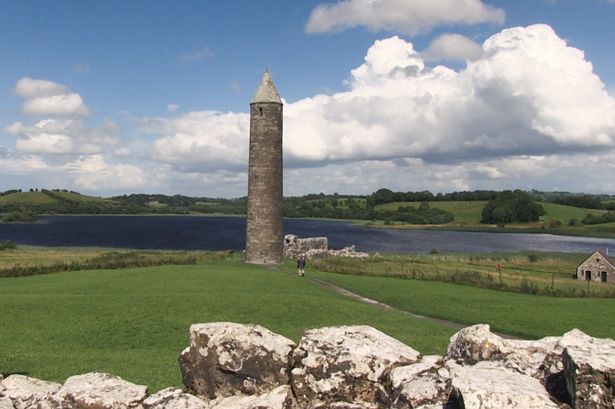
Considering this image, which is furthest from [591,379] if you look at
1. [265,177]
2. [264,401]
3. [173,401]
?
[265,177]

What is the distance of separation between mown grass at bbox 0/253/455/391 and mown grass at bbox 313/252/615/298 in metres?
9.65

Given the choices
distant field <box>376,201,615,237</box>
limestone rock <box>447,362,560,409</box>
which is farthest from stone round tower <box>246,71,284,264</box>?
distant field <box>376,201,615,237</box>

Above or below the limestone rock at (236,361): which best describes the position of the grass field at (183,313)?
below

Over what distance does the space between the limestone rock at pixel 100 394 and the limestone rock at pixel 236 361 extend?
913mm

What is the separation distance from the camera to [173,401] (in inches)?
298

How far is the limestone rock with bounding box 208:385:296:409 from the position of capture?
7383 millimetres

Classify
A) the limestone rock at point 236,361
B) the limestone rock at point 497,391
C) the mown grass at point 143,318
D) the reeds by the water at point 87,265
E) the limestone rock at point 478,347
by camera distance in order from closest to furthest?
the limestone rock at point 497,391 → the limestone rock at point 478,347 → the limestone rock at point 236,361 → the mown grass at point 143,318 → the reeds by the water at point 87,265

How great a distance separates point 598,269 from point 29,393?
42085 millimetres

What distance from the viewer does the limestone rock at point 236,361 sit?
25.8 ft

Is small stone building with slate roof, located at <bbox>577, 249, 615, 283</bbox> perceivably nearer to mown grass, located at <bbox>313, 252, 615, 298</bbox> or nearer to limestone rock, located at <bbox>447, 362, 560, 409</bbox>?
mown grass, located at <bbox>313, 252, 615, 298</bbox>

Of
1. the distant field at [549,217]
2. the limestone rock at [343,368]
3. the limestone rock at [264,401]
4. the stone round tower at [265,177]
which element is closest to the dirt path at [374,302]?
the stone round tower at [265,177]

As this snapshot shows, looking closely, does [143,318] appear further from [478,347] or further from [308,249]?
[308,249]

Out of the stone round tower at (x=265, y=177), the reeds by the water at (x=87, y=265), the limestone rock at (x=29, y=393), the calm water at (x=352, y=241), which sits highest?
the stone round tower at (x=265, y=177)

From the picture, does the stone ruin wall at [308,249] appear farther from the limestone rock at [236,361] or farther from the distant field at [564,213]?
the distant field at [564,213]
